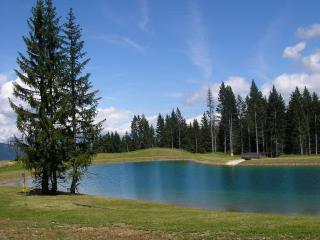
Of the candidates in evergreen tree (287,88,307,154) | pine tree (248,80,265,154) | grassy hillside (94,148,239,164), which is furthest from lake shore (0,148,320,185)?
pine tree (248,80,265,154)

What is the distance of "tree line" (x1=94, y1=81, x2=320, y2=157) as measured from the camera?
9588 cm

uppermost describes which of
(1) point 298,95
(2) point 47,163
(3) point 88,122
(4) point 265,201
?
(1) point 298,95

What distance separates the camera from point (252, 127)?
108812mm

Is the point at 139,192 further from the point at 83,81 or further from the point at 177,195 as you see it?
the point at 83,81

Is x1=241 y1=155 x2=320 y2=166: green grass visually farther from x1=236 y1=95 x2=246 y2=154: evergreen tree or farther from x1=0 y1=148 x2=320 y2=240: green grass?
x1=0 y1=148 x2=320 y2=240: green grass

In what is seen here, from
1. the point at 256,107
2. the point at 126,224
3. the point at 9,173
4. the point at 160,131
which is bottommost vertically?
the point at 126,224

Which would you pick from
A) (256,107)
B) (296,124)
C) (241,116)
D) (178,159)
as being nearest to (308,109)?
(296,124)

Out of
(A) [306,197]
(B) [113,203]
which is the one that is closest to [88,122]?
(B) [113,203]

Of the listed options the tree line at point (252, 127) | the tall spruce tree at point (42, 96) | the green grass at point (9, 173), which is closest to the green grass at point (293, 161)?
the tree line at point (252, 127)

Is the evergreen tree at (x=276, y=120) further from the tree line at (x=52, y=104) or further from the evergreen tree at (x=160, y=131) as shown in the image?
the tree line at (x=52, y=104)

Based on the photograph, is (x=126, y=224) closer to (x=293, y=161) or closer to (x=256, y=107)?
(x=293, y=161)

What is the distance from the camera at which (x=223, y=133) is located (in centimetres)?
12031

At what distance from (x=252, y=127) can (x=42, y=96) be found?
8438 centimetres

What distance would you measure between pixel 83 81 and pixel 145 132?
117m
